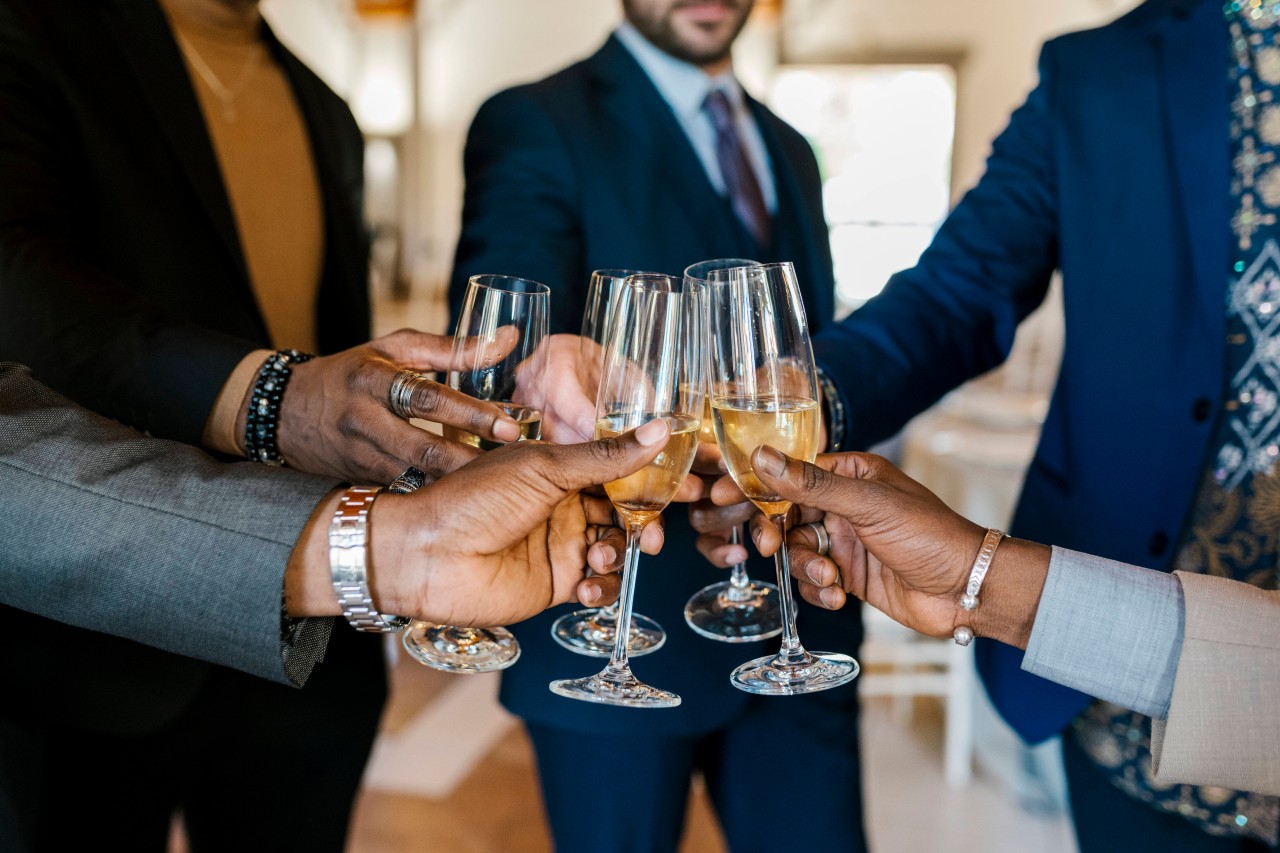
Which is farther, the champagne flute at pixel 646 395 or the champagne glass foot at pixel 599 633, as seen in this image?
the champagne glass foot at pixel 599 633

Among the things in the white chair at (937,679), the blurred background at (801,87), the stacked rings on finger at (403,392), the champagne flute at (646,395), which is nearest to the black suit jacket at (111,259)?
the stacked rings on finger at (403,392)

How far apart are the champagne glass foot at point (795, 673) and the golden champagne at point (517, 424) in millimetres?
367

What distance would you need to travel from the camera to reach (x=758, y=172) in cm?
199

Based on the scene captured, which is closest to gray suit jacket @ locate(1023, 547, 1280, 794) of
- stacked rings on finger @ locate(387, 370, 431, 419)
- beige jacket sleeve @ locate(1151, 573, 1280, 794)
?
beige jacket sleeve @ locate(1151, 573, 1280, 794)

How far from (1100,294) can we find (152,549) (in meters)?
1.25

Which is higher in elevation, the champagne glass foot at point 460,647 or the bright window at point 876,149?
the bright window at point 876,149

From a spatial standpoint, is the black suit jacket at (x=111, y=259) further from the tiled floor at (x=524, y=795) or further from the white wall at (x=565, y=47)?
the white wall at (x=565, y=47)

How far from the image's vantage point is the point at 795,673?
1.19 m

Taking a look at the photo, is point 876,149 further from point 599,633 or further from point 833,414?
point 599,633

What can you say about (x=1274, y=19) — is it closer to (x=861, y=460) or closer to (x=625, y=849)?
(x=861, y=460)

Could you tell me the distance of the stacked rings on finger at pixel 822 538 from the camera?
4.22ft

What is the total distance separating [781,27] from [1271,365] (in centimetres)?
848

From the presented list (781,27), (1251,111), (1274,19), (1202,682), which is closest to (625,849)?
(1202,682)

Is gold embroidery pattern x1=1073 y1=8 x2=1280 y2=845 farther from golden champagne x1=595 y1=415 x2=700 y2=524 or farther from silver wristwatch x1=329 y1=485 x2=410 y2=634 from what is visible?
silver wristwatch x1=329 y1=485 x2=410 y2=634
